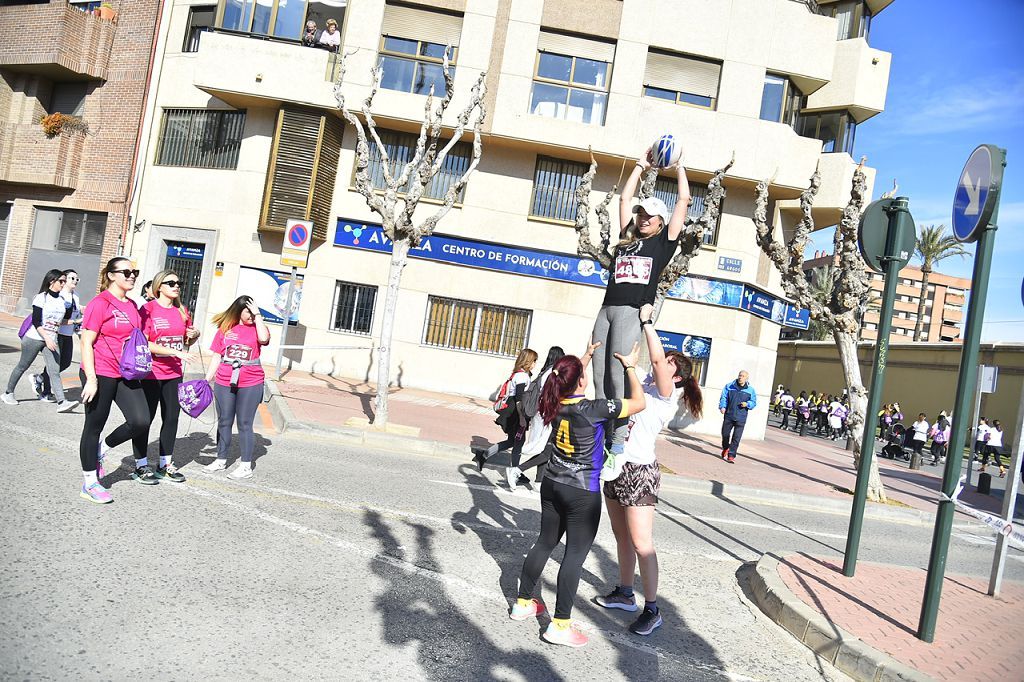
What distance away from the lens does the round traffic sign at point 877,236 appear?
6.24m

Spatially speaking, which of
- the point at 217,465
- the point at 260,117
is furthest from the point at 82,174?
the point at 217,465

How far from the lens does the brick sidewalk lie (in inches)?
181

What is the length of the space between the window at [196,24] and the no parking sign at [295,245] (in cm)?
968

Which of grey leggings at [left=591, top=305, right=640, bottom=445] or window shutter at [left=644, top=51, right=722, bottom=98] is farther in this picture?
window shutter at [left=644, top=51, right=722, bottom=98]

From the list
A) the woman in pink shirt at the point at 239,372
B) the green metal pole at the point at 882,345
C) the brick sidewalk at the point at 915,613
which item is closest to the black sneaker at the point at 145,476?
the woman in pink shirt at the point at 239,372

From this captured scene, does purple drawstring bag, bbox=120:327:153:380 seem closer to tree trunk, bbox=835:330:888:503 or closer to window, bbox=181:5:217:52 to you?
tree trunk, bbox=835:330:888:503

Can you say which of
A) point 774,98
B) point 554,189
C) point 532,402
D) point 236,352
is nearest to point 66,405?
point 236,352

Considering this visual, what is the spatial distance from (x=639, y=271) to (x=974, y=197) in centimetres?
264

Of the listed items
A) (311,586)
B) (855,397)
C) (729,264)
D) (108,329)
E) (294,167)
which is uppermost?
(294,167)

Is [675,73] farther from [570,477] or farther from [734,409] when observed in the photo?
[570,477]

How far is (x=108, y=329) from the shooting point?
5609 millimetres

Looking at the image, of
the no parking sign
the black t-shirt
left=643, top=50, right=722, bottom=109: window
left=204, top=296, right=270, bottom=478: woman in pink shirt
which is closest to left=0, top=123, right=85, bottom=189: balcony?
the no parking sign

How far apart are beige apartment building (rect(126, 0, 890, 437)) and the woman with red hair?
1402cm

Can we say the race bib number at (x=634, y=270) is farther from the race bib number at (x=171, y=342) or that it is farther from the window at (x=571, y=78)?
the window at (x=571, y=78)
